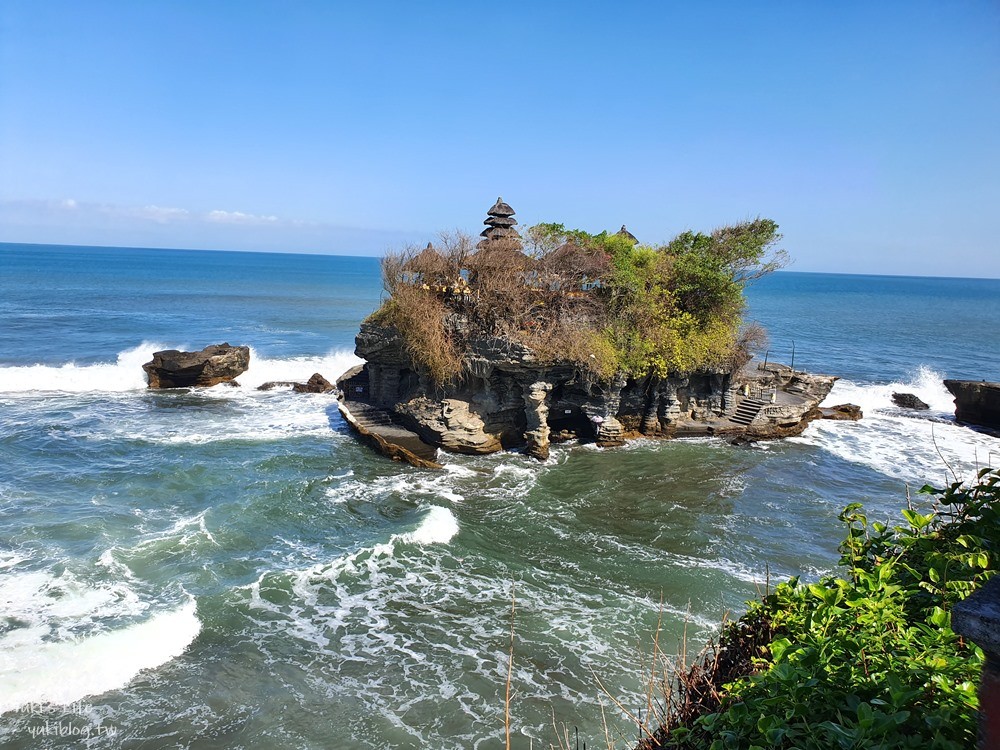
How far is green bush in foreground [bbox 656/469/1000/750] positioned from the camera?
3.24m

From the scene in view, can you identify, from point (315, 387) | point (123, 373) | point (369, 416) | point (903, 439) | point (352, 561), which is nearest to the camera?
point (352, 561)

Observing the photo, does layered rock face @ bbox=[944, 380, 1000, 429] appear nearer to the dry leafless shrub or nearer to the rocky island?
the rocky island

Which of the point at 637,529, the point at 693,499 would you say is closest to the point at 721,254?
the point at 693,499

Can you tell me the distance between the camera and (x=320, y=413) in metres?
26.8

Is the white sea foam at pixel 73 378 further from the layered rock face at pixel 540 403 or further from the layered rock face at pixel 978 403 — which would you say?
the layered rock face at pixel 978 403

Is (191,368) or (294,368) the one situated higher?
(191,368)

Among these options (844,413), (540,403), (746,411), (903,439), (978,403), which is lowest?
(903,439)

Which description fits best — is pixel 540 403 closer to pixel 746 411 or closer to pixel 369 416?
pixel 369 416

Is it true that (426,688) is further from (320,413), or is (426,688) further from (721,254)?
(721,254)

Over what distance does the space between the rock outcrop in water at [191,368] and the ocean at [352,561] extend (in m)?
1.36

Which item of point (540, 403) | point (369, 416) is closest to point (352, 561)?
point (540, 403)

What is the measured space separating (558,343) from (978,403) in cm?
2290

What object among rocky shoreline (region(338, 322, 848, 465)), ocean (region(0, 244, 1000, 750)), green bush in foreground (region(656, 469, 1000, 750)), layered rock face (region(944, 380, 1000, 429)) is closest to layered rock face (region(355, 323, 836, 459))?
rocky shoreline (region(338, 322, 848, 465))

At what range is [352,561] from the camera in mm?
14281
